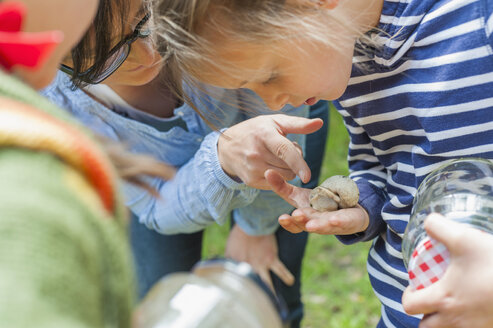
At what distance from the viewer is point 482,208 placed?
771mm

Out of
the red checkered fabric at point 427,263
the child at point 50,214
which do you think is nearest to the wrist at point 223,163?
the red checkered fabric at point 427,263

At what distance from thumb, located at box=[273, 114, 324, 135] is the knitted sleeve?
0.65 m

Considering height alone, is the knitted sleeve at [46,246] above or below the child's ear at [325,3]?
below

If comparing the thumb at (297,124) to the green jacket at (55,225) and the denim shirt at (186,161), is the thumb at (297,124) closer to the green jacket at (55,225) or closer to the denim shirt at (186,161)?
the denim shirt at (186,161)

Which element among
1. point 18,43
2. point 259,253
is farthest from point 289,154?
point 18,43

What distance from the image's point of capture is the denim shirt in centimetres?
124

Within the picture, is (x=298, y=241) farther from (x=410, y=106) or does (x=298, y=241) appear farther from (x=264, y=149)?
(x=410, y=106)

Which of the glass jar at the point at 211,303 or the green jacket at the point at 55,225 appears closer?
the green jacket at the point at 55,225

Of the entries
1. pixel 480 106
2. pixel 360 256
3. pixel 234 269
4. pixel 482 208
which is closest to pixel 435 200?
pixel 482 208

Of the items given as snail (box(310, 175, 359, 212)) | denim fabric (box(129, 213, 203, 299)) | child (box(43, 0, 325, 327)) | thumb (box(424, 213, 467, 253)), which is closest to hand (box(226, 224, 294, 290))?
child (box(43, 0, 325, 327))

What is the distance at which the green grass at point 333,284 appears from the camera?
Answer: 76.5 inches

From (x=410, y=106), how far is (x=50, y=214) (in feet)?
2.36

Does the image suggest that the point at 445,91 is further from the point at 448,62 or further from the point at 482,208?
the point at 482,208

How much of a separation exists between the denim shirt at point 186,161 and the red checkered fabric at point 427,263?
54cm
